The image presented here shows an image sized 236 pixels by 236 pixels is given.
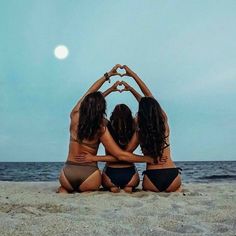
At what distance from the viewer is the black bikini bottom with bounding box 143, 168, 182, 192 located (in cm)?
517

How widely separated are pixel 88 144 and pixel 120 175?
0.68 m

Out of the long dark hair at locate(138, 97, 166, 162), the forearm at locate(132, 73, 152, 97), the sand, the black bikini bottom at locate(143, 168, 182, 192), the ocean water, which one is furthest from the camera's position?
the ocean water

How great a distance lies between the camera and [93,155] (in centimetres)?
528

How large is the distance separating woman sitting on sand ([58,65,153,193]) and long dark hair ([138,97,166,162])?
17cm

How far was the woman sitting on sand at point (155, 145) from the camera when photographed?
506 cm

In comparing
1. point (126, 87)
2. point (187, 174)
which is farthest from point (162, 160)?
point (187, 174)

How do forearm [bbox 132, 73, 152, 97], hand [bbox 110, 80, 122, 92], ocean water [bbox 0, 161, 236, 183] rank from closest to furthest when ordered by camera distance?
forearm [bbox 132, 73, 152, 97] < hand [bbox 110, 80, 122, 92] < ocean water [bbox 0, 161, 236, 183]

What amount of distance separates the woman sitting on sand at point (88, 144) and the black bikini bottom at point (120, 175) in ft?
0.62

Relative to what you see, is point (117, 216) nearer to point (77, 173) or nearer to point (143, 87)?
point (77, 173)

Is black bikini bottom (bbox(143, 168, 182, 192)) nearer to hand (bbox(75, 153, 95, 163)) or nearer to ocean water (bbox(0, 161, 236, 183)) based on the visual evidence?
hand (bbox(75, 153, 95, 163))

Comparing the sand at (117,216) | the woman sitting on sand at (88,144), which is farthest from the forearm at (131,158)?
the sand at (117,216)

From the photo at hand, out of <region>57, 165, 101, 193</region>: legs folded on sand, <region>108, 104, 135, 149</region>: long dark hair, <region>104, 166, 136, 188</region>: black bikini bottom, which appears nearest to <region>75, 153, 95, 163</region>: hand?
<region>57, 165, 101, 193</region>: legs folded on sand

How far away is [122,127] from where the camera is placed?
5.31m

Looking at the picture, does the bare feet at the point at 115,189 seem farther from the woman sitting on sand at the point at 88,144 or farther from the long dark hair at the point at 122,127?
the long dark hair at the point at 122,127
